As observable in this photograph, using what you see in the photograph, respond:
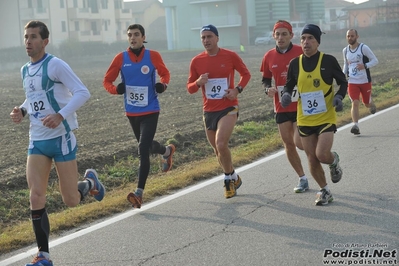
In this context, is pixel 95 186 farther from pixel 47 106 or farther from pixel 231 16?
pixel 231 16

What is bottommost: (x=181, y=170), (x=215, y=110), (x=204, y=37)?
(x=181, y=170)

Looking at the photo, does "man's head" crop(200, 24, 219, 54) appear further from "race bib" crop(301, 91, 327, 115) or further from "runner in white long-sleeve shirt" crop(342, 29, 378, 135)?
"runner in white long-sleeve shirt" crop(342, 29, 378, 135)

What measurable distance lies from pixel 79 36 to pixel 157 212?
87.1 meters

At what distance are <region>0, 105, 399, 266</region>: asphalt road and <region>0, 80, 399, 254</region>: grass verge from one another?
0.97 ft

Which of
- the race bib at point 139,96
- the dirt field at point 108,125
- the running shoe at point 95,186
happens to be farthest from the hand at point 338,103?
the dirt field at point 108,125

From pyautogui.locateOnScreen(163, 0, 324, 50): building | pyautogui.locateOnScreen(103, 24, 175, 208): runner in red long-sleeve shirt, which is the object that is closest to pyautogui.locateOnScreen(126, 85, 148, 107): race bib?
pyautogui.locateOnScreen(103, 24, 175, 208): runner in red long-sleeve shirt

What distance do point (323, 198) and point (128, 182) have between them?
3756 mm

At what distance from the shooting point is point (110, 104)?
84.1 feet

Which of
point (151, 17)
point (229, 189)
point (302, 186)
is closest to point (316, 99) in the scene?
point (302, 186)

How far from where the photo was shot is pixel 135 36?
377 inches

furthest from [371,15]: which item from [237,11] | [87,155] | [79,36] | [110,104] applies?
[87,155]

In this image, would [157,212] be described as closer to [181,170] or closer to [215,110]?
[215,110]

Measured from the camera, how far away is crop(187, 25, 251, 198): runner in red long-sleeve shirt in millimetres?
9664

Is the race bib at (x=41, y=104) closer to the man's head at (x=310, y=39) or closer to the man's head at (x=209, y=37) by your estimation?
the man's head at (x=310, y=39)
